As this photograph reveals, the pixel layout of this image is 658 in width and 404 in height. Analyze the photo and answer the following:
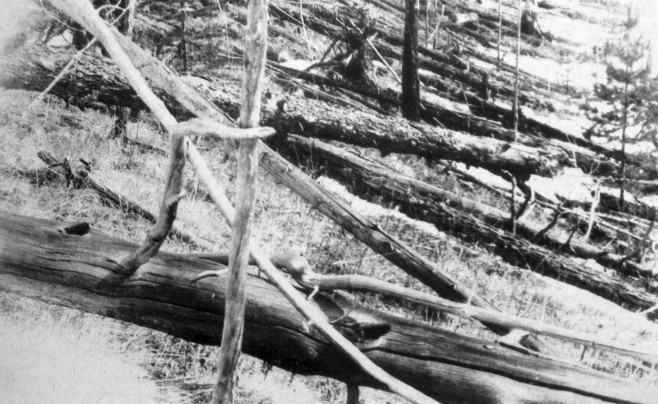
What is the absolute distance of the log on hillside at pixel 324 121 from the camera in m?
1.88

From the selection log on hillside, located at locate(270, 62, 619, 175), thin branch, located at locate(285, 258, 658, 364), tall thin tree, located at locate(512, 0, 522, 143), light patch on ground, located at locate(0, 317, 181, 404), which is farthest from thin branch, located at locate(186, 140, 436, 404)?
tall thin tree, located at locate(512, 0, 522, 143)

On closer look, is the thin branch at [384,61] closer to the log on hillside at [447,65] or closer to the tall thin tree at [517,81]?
the log on hillside at [447,65]

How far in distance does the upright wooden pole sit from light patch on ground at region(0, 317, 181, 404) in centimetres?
32

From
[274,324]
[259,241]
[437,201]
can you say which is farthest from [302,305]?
[437,201]

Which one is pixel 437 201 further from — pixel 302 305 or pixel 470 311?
pixel 302 305

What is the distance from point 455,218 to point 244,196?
0.71m

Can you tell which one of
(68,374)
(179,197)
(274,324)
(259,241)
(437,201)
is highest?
(437,201)

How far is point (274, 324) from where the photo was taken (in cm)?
189

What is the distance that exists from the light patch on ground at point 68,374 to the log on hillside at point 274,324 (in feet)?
0.43

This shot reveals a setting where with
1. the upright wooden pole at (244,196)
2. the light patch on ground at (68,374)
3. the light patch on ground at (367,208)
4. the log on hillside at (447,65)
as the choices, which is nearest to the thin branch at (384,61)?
the log on hillside at (447,65)

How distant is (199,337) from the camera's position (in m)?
1.92

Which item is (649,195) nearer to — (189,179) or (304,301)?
(304,301)

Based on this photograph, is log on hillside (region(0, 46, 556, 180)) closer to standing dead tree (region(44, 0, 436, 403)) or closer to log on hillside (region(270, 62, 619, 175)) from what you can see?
log on hillside (region(270, 62, 619, 175))

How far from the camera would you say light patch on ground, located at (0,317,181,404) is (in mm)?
1856
